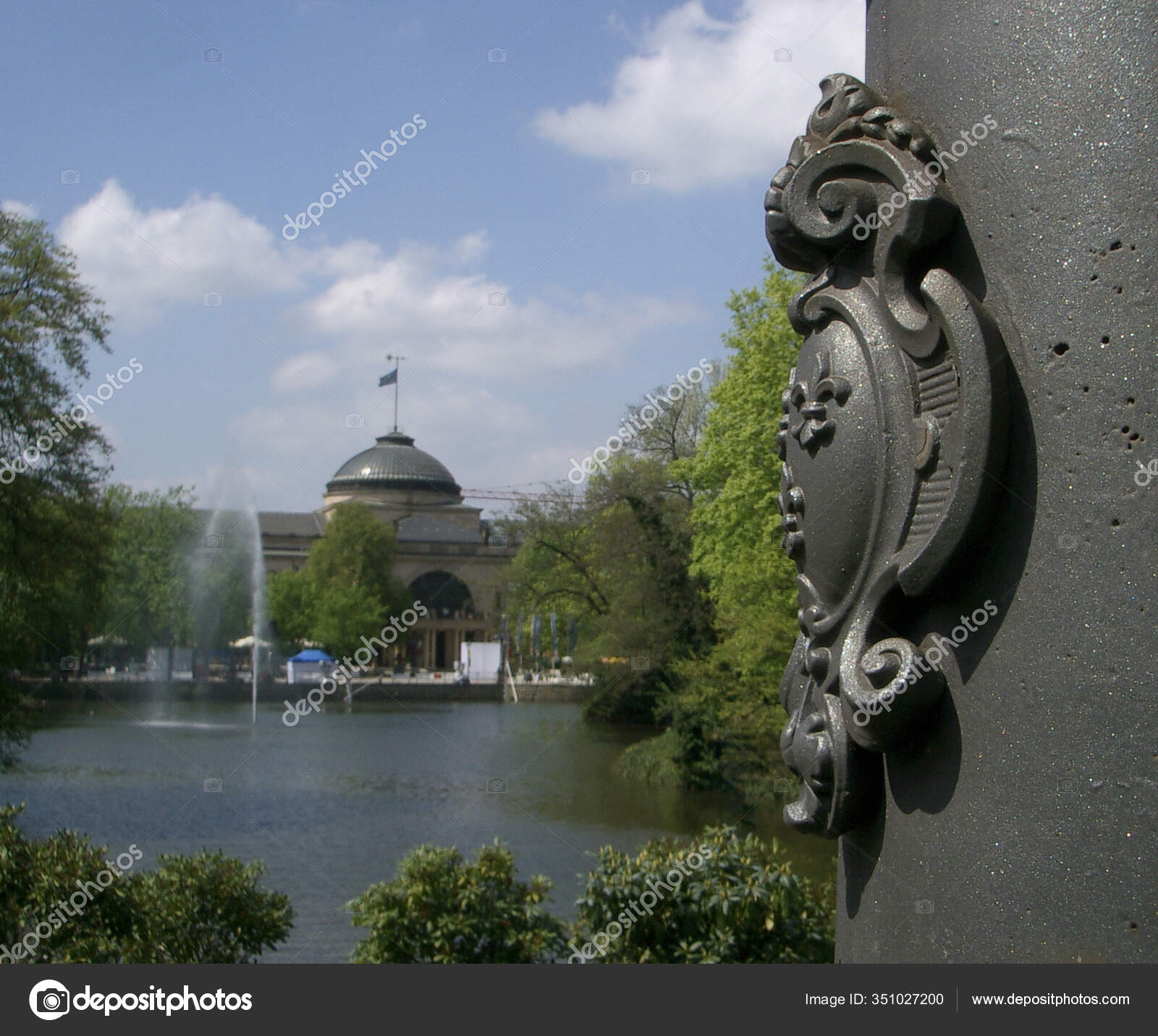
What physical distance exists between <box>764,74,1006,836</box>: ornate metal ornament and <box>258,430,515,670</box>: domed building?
69.4m

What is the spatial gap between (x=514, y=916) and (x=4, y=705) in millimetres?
10980

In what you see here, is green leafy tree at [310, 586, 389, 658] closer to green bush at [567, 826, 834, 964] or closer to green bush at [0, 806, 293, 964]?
green bush at [0, 806, 293, 964]

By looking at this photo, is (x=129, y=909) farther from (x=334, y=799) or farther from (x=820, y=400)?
(x=334, y=799)

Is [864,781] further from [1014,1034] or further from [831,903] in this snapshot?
[831,903]

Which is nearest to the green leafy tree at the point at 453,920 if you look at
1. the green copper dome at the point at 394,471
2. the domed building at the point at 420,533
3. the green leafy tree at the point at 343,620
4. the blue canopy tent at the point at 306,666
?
the blue canopy tent at the point at 306,666

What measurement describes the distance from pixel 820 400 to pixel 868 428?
0.63ft

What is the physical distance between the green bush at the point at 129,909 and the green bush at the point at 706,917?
2.13 metres

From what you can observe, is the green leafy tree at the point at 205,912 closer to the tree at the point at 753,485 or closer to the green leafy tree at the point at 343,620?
the tree at the point at 753,485

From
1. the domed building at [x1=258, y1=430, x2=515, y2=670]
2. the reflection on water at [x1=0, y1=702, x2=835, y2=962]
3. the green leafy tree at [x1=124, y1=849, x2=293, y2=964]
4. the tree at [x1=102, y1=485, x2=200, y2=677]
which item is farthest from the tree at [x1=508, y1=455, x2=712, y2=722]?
the domed building at [x1=258, y1=430, x2=515, y2=670]

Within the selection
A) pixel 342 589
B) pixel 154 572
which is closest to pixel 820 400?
pixel 154 572

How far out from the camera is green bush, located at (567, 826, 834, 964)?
6836 millimetres

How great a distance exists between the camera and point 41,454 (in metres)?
16.3

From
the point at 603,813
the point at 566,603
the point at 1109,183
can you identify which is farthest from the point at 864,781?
the point at 566,603

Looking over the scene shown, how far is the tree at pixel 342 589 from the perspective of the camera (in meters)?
53.2
